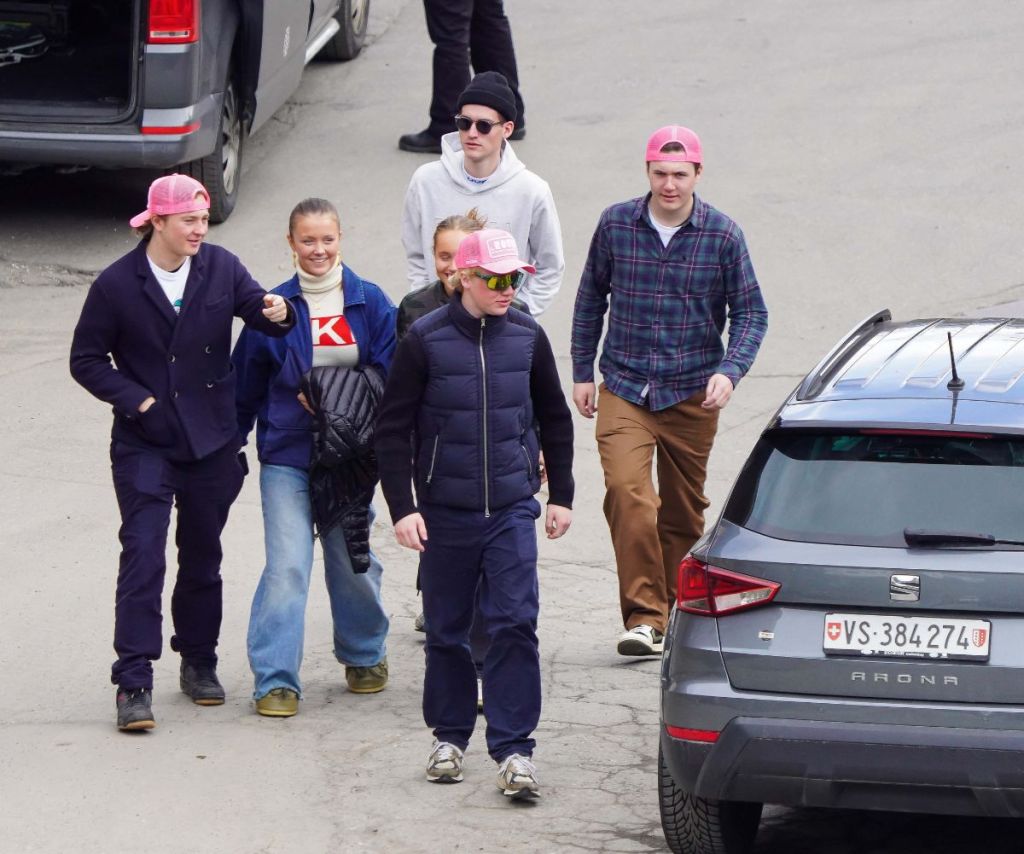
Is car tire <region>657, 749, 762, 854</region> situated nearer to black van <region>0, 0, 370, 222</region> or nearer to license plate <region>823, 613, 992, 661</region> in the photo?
license plate <region>823, 613, 992, 661</region>

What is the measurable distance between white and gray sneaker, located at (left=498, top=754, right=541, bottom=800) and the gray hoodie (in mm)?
1950

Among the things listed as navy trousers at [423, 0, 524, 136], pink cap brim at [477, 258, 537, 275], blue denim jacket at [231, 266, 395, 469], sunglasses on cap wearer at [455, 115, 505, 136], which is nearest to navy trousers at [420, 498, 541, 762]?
pink cap brim at [477, 258, 537, 275]

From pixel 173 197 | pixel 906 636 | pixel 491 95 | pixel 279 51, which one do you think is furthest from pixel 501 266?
pixel 279 51

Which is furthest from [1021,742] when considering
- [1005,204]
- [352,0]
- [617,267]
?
[352,0]

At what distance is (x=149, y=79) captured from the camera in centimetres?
1073

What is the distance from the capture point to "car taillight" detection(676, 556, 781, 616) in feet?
16.0

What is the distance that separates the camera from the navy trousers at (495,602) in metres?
5.80

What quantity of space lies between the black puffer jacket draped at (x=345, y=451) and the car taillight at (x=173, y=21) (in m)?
4.68

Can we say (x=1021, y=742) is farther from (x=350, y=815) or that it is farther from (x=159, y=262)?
(x=159, y=262)

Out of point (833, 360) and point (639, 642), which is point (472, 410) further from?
point (639, 642)

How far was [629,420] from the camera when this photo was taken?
7238 mm

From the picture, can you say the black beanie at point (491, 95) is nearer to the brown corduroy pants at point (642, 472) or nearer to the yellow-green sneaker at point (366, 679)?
the brown corduroy pants at point (642, 472)

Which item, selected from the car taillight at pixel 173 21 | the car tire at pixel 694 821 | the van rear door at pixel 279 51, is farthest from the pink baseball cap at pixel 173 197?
the van rear door at pixel 279 51

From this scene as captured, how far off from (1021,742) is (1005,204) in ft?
27.1
